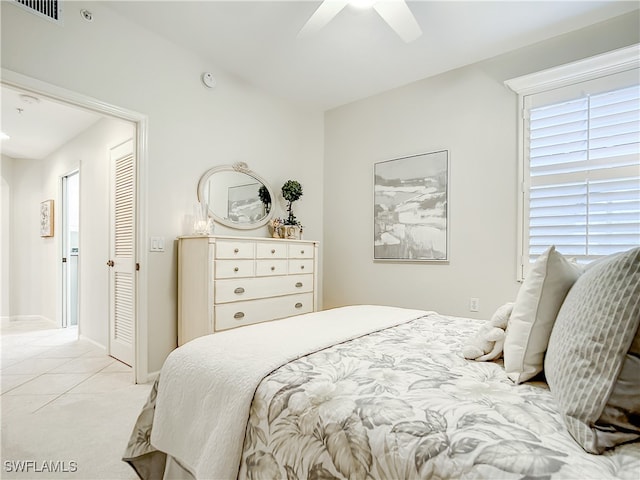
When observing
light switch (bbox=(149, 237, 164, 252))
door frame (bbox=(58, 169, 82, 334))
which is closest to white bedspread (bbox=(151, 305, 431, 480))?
light switch (bbox=(149, 237, 164, 252))

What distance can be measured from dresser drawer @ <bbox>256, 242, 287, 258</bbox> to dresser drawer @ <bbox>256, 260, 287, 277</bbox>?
2.1 inches

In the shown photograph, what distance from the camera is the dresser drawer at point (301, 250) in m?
3.35

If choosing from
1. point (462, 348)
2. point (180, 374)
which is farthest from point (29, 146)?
point (462, 348)

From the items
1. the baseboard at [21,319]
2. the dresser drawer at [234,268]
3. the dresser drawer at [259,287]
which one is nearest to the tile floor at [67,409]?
the dresser drawer at [259,287]

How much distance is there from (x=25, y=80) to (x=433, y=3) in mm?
2659

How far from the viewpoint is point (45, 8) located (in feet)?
7.29

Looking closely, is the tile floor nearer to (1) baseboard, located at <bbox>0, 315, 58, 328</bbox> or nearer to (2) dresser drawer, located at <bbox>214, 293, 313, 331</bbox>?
(2) dresser drawer, located at <bbox>214, 293, 313, 331</bbox>

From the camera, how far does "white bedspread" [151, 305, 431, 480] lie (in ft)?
3.30

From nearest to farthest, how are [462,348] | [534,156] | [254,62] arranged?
[462,348] → [534,156] → [254,62]

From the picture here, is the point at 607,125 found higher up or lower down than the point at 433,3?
lower down

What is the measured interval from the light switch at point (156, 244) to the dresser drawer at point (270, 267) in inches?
30.4

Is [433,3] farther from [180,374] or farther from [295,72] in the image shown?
[180,374]

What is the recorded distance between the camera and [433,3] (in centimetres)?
242

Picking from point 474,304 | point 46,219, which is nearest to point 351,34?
point 474,304
